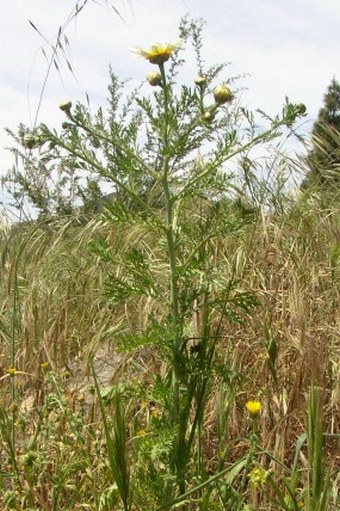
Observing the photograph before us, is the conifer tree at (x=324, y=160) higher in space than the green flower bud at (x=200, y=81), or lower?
higher

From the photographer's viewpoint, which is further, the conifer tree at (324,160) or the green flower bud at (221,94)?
the conifer tree at (324,160)

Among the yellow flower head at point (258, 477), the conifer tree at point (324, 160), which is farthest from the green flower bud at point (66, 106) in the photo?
the conifer tree at point (324, 160)

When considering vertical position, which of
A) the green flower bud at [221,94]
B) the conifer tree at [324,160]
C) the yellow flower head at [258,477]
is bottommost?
the yellow flower head at [258,477]

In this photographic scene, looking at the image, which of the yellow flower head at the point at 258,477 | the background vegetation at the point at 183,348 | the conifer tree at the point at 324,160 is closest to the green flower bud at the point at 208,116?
the background vegetation at the point at 183,348

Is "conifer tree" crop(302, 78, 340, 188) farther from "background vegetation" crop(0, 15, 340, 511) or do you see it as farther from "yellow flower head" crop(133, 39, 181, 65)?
"yellow flower head" crop(133, 39, 181, 65)

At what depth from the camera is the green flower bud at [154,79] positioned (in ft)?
4.34

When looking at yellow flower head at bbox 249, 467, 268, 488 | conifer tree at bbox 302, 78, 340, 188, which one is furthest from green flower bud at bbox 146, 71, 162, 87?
conifer tree at bbox 302, 78, 340, 188

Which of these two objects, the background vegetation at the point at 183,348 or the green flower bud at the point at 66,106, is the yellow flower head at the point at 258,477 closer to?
the background vegetation at the point at 183,348

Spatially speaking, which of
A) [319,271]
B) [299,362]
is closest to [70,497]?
[299,362]

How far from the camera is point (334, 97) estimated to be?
13211 mm

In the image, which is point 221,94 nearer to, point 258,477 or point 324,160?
point 258,477

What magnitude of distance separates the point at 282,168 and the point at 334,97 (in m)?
10.8

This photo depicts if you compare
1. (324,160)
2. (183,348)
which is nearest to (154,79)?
(183,348)

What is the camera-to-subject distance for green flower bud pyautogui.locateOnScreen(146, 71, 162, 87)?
132 cm
